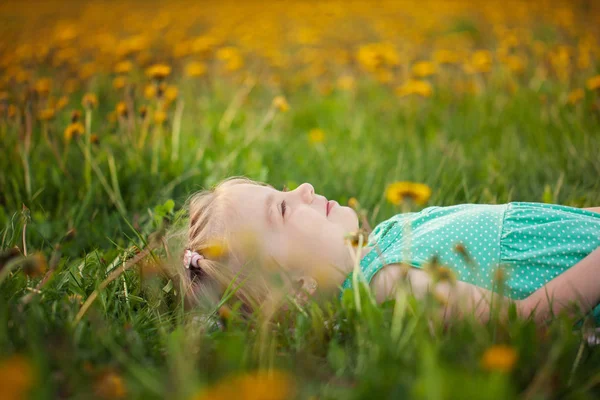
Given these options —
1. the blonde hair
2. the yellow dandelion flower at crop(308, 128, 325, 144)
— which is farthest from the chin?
the yellow dandelion flower at crop(308, 128, 325, 144)

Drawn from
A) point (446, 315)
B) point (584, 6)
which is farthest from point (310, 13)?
point (446, 315)

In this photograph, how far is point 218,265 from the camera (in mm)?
1497

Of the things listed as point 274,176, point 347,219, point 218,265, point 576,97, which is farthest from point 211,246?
point 576,97

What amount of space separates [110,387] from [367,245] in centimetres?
70

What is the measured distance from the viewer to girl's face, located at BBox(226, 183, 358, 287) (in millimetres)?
1459

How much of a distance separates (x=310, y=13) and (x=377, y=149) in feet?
17.0

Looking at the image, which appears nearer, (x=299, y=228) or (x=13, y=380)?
(x=13, y=380)

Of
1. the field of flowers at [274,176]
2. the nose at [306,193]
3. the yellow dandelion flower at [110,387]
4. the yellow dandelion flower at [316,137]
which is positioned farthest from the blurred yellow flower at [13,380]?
the yellow dandelion flower at [316,137]

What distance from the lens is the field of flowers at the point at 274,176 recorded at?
3.12ft

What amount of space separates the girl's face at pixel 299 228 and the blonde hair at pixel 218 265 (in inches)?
1.6

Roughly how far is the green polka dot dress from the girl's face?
3.2 inches

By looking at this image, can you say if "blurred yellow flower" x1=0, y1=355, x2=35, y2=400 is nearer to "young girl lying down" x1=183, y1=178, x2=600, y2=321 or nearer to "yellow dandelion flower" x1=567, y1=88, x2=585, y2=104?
"young girl lying down" x1=183, y1=178, x2=600, y2=321

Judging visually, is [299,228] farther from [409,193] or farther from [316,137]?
[316,137]

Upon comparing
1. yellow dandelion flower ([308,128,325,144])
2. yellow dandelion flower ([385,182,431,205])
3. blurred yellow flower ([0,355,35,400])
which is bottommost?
yellow dandelion flower ([308,128,325,144])
